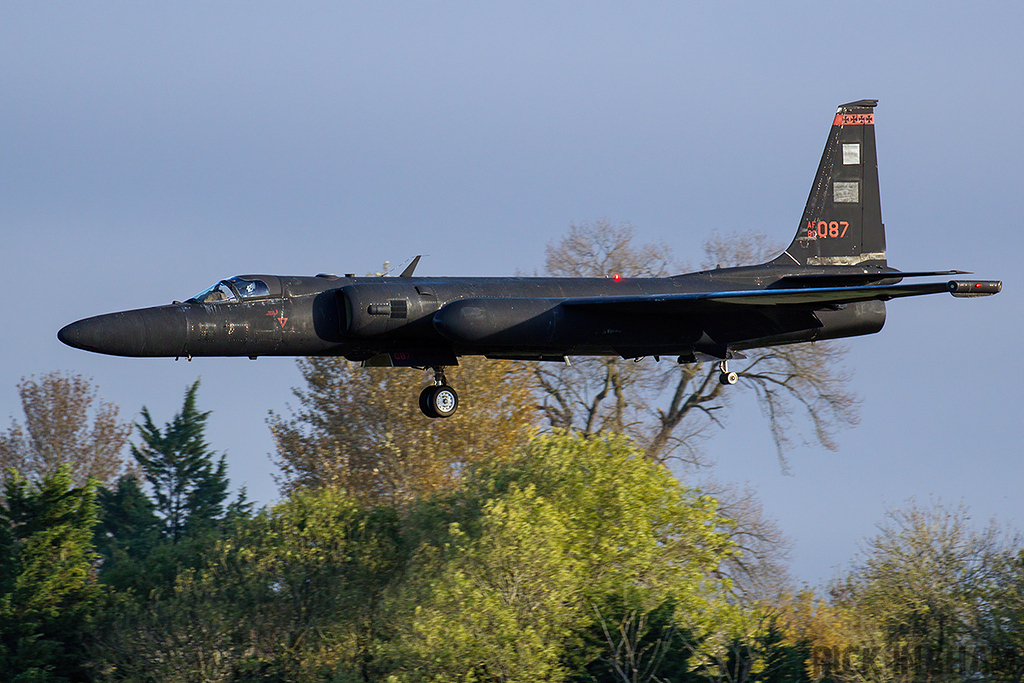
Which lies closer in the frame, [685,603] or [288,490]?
[685,603]

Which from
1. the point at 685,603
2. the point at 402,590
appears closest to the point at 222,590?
the point at 402,590

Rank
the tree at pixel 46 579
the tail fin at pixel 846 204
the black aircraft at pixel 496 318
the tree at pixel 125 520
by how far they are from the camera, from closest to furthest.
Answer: the black aircraft at pixel 496 318 < the tail fin at pixel 846 204 < the tree at pixel 46 579 < the tree at pixel 125 520

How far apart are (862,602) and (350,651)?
14.9m

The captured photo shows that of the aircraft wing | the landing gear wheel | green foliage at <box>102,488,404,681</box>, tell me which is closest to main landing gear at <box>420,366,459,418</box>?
the landing gear wheel

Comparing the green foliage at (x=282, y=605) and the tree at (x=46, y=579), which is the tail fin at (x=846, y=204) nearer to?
the green foliage at (x=282, y=605)

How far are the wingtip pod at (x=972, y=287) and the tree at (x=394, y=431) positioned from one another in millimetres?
26727

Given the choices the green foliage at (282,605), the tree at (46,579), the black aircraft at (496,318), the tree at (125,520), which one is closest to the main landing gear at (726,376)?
the black aircraft at (496,318)

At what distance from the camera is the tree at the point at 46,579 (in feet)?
148

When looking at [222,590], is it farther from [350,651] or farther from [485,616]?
[485,616]

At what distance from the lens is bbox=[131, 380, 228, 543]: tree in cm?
6819

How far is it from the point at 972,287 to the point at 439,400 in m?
9.38

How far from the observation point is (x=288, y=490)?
50.1 metres

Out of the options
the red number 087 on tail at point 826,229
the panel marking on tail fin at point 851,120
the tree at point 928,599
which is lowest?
the tree at point 928,599

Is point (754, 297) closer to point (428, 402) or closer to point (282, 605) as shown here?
point (428, 402)
